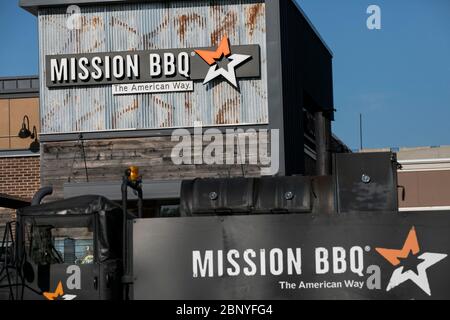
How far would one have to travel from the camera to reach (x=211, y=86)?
2231cm

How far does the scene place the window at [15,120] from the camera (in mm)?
29859

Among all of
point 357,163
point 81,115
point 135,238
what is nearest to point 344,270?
point 357,163

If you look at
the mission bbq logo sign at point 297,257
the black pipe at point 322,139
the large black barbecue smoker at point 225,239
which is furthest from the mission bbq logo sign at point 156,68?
the mission bbq logo sign at point 297,257

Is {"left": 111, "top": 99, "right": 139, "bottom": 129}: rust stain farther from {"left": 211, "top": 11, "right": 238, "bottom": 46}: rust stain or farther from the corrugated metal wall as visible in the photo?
{"left": 211, "top": 11, "right": 238, "bottom": 46}: rust stain

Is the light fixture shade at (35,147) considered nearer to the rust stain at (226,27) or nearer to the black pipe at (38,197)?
the rust stain at (226,27)

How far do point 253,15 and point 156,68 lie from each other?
10.0 feet

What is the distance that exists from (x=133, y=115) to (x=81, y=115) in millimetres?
1495

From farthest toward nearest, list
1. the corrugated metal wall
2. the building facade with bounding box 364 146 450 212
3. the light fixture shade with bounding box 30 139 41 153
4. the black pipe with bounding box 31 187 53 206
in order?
the building facade with bounding box 364 146 450 212 → the light fixture shade with bounding box 30 139 41 153 → the corrugated metal wall → the black pipe with bounding box 31 187 53 206

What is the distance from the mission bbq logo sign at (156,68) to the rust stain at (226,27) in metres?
0.22

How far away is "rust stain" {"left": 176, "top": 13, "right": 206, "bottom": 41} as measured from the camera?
22.4 meters

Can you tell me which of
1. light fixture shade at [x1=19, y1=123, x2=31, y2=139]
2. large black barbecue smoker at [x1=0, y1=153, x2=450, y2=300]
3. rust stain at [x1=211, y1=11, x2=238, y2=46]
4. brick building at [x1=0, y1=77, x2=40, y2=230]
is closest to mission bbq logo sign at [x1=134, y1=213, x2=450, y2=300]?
large black barbecue smoker at [x1=0, y1=153, x2=450, y2=300]

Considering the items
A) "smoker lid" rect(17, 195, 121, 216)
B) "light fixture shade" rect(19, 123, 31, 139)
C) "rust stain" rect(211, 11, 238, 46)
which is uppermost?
"rust stain" rect(211, 11, 238, 46)

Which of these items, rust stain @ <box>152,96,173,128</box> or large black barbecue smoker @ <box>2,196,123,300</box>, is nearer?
large black barbecue smoker @ <box>2,196,123,300</box>

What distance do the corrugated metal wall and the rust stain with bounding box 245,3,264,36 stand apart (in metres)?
0.03
